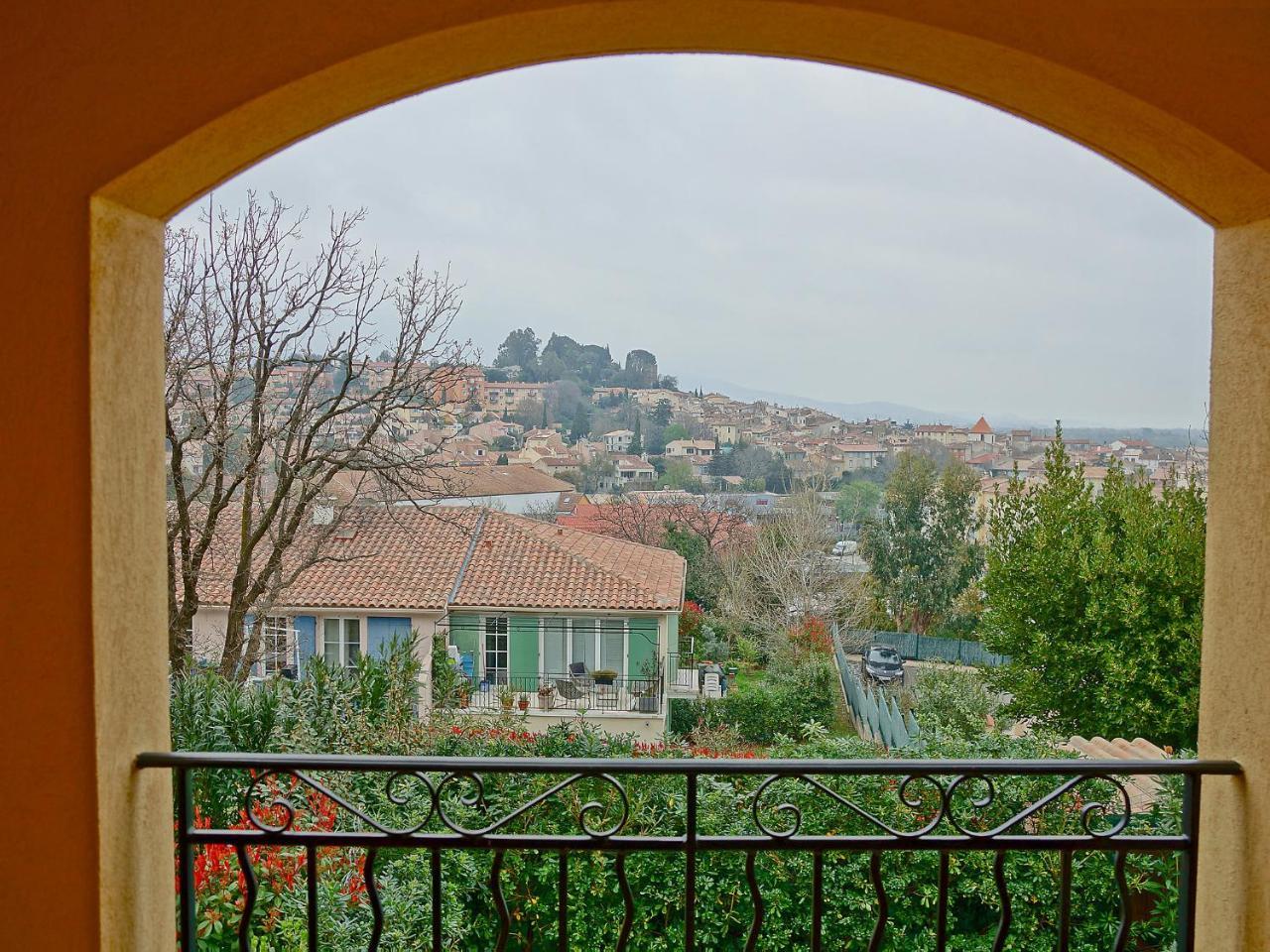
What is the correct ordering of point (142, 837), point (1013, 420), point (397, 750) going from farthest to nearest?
point (1013, 420) < point (397, 750) < point (142, 837)

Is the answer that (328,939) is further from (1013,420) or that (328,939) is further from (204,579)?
(1013,420)

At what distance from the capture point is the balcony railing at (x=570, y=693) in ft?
20.4

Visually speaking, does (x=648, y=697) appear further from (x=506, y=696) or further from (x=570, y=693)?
(x=506, y=696)

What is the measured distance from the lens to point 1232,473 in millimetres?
1360

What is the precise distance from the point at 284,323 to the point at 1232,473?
604 centimetres

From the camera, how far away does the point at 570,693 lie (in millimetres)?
6516

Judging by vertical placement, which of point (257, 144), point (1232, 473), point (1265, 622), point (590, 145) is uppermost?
point (590, 145)

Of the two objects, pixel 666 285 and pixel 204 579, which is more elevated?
pixel 666 285

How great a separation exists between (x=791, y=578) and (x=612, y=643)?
1598 mm

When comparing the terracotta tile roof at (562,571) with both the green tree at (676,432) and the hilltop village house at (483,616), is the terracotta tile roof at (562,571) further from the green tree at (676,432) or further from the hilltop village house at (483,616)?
the green tree at (676,432)

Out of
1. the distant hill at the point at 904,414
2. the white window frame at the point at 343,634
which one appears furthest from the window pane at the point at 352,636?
the distant hill at the point at 904,414

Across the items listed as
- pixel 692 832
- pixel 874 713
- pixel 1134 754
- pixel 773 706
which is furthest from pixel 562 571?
pixel 692 832

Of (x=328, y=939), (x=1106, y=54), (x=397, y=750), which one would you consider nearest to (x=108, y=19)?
(x=1106, y=54)

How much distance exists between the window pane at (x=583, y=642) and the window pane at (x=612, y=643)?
7cm
